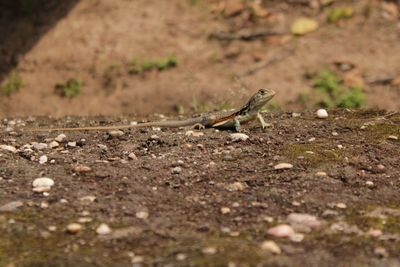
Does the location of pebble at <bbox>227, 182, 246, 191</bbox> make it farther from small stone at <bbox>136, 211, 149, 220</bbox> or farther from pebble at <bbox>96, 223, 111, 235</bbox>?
pebble at <bbox>96, 223, 111, 235</bbox>

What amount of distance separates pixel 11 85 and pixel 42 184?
652 centimetres

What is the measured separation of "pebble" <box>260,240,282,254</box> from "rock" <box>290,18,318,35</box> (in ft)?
25.4

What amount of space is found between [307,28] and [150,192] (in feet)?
23.8

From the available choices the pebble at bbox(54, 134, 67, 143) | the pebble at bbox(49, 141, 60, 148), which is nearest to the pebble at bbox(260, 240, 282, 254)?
the pebble at bbox(49, 141, 60, 148)

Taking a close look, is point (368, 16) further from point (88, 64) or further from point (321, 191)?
point (321, 191)

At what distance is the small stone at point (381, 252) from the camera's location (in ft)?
11.0

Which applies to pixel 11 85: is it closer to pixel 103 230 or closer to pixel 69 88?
pixel 69 88

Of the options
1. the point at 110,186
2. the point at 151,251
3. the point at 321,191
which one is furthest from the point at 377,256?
the point at 110,186

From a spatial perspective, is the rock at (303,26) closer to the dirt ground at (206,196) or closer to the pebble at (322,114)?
the pebble at (322,114)

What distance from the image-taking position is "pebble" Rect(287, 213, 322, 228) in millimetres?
3740

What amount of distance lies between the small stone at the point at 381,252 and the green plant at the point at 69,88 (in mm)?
7344

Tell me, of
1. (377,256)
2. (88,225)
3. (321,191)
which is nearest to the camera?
(377,256)

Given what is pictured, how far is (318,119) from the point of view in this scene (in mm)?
5711

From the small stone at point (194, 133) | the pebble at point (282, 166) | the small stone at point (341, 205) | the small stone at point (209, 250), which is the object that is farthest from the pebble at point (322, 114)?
the small stone at point (209, 250)
